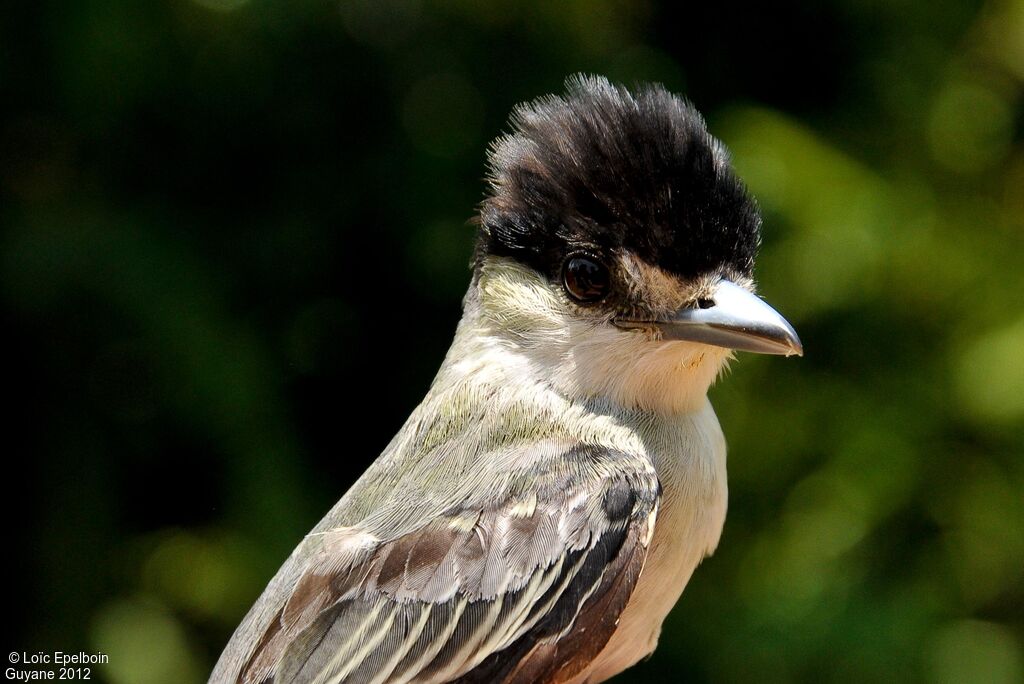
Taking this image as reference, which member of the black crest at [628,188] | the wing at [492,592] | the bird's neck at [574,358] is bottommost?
the wing at [492,592]

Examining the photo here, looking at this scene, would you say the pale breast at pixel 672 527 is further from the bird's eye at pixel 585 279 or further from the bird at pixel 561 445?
the bird's eye at pixel 585 279

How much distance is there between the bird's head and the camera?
2.02 metres

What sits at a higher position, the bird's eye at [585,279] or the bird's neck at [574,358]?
the bird's eye at [585,279]

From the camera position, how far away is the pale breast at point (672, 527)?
6.60 feet

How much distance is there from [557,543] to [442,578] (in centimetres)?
22

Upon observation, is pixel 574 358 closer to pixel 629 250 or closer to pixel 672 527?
pixel 629 250

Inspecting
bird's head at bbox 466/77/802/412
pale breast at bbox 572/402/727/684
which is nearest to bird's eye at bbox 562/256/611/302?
bird's head at bbox 466/77/802/412

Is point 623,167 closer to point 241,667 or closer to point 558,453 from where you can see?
point 558,453

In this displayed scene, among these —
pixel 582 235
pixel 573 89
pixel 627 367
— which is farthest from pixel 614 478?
pixel 573 89

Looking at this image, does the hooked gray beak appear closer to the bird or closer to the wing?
the bird

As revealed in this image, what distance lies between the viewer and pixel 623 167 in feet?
6.68

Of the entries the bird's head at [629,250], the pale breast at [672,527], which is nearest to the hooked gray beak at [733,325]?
the bird's head at [629,250]

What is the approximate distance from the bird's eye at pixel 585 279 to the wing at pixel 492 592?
0.34 metres

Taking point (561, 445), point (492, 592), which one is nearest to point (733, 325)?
point (561, 445)
